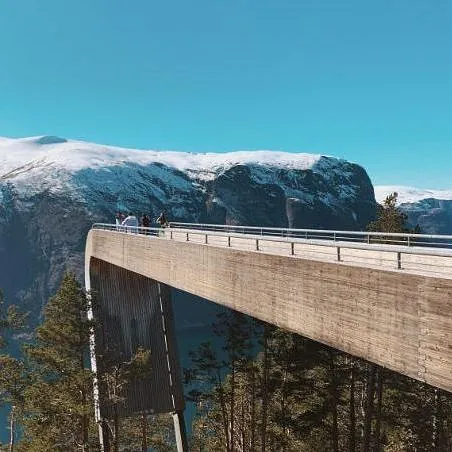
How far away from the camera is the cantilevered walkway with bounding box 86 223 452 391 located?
27.3 feet

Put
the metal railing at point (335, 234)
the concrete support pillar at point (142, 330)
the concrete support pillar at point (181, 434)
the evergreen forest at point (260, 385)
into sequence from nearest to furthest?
1. the metal railing at point (335, 234)
2. the evergreen forest at point (260, 385)
3. the concrete support pillar at point (181, 434)
4. the concrete support pillar at point (142, 330)

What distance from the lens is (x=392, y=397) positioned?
28.1m

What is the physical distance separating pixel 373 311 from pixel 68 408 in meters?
19.6

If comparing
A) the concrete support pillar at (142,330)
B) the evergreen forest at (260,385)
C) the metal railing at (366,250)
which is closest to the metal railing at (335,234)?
the metal railing at (366,250)

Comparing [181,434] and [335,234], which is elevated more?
[335,234]

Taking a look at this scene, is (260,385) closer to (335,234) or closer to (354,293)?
(335,234)

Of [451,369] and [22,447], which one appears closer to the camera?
[451,369]

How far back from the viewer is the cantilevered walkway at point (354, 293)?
8.34 metres

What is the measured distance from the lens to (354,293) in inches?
404

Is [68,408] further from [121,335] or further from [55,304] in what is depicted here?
[121,335]

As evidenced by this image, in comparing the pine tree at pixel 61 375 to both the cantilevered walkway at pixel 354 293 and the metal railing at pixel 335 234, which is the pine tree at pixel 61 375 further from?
the cantilevered walkway at pixel 354 293

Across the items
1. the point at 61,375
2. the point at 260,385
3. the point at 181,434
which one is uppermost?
the point at 61,375

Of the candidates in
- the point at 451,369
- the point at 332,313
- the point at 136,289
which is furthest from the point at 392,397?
the point at 451,369

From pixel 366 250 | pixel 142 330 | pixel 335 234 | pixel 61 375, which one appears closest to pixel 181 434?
pixel 142 330
